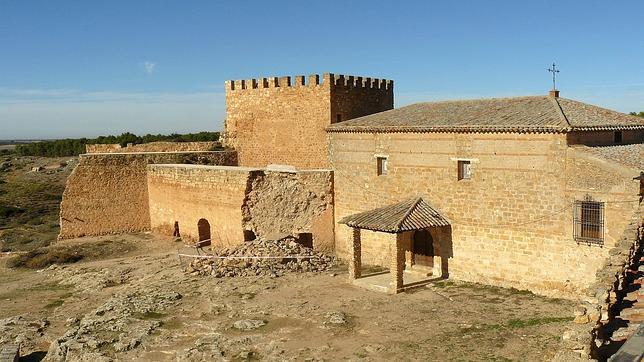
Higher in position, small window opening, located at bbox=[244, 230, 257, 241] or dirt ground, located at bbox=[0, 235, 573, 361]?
small window opening, located at bbox=[244, 230, 257, 241]

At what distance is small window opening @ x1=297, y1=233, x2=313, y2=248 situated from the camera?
18.6 meters

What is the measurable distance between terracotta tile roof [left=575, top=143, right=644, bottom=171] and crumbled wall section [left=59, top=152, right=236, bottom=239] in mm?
16464

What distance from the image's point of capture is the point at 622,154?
1340cm

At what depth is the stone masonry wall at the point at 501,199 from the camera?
1298 centimetres

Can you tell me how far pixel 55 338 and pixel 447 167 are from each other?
1022cm

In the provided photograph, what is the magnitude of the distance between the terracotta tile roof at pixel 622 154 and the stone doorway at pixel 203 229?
1291 cm

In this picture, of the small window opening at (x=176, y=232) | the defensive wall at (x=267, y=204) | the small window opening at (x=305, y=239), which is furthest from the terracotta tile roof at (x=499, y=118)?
the small window opening at (x=176, y=232)

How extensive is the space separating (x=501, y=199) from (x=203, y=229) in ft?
36.3

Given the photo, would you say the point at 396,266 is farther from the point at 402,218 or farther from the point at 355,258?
the point at 355,258

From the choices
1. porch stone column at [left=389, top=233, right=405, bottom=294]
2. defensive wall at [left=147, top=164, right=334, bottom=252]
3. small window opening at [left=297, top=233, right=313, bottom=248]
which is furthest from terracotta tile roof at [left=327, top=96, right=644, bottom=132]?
small window opening at [left=297, top=233, right=313, bottom=248]

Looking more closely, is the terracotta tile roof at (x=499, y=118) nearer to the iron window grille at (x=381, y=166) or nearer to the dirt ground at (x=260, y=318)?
the iron window grille at (x=381, y=166)

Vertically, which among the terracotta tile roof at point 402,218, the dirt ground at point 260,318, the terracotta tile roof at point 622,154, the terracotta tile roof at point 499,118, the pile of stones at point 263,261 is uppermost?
the terracotta tile roof at point 499,118

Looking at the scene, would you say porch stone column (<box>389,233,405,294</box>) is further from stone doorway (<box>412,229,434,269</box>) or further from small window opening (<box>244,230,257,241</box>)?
small window opening (<box>244,230,257,241</box>)

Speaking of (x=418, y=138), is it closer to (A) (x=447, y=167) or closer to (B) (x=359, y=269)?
(A) (x=447, y=167)
